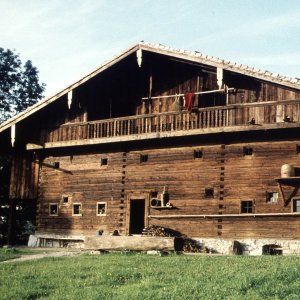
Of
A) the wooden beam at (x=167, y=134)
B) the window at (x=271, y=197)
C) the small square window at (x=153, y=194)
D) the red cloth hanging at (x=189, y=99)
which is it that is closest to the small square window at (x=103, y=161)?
the wooden beam at (x=167, y=134)

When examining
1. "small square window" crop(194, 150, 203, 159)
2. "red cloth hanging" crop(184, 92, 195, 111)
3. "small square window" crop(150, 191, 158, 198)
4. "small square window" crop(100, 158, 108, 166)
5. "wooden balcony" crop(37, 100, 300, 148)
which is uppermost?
"red cloth hanging" crop(184, 92, 195, 111)

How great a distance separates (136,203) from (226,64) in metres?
8.44

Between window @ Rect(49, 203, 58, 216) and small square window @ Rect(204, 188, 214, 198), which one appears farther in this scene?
window @ Rect(49, 203, 58, 216)

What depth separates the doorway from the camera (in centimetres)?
2501

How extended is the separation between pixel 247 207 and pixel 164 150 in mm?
4933

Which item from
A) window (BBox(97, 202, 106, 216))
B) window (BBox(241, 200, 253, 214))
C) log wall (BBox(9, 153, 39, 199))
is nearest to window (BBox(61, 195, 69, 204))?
window (BBox(97, 202, 106, 216))

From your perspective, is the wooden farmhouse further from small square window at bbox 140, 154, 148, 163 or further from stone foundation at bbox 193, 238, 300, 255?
stone foundation at bbox 193, 238, 300, 255

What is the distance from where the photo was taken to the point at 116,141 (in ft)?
81.5

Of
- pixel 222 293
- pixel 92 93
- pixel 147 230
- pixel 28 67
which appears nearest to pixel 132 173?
pixel 147 230

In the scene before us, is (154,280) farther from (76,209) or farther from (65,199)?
(65,199)

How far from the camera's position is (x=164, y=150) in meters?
24.3

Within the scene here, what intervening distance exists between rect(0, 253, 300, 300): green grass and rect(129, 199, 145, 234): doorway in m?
9.34

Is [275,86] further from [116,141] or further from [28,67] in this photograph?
[28,67]

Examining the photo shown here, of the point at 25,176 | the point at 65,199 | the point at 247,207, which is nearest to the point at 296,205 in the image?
the point at 247,207
